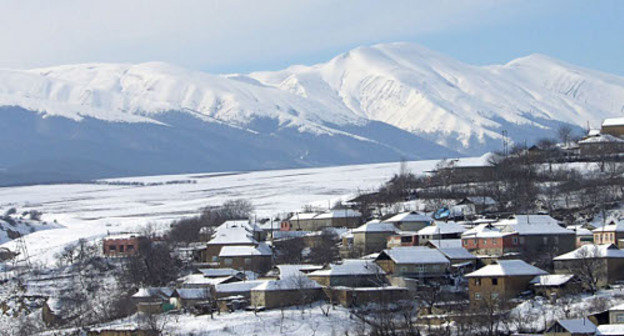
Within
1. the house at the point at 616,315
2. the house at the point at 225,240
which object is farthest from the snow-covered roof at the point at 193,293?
the house at the point at 616,315

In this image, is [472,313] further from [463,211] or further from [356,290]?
[463,211]

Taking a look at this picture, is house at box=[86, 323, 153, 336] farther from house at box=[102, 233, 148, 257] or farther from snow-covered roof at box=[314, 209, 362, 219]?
snow-covered roof at box=[314, 209, 362, 219]

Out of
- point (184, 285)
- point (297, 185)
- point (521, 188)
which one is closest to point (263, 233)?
point (521, 188)

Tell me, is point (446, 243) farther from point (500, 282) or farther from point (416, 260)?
point (500, 282)

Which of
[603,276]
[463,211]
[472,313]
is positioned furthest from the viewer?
[463,211]

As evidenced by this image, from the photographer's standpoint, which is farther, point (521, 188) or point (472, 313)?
point (521, 188)

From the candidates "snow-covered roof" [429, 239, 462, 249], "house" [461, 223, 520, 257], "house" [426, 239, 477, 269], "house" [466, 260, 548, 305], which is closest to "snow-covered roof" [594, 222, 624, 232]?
"house" [461, 223, 520, 257]
